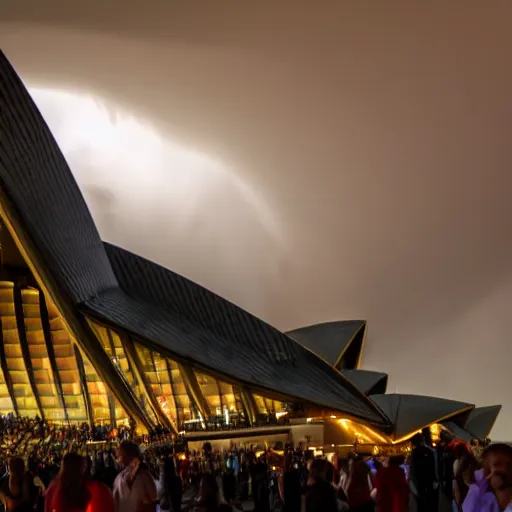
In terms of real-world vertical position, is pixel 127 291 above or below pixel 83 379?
above

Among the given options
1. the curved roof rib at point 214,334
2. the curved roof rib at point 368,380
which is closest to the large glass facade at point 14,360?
the curved roof rib at point 214,334

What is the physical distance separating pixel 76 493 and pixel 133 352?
669 inches

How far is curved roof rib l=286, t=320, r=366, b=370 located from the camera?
31.8 meters

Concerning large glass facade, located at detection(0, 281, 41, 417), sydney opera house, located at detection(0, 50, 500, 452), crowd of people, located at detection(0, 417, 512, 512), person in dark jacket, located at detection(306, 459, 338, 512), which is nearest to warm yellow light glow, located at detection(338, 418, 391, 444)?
sydney opera house, located at detection(0, 50, 500, 452)

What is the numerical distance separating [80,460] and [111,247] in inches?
847

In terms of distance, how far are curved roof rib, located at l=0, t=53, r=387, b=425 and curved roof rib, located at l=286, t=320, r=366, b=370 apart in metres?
7.64

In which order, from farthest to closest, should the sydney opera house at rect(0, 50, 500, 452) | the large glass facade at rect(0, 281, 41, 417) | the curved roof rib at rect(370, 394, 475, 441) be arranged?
the curved roof rib at rect(370, 394, 475, 441) → the large glass facade at rect(0, 281, 41, 417) → the sydney opera house at rect(0, 50, 500, 452)

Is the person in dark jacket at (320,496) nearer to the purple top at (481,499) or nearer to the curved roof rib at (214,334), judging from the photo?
the purple top at (481,499)

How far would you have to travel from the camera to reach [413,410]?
80.8ft

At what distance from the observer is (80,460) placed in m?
4.32

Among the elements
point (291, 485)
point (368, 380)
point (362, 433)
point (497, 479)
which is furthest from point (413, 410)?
point (497, 479)

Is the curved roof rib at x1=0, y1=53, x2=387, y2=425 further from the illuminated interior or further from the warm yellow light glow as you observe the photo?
the illuminated interior

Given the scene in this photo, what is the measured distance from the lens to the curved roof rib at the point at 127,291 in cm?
1673

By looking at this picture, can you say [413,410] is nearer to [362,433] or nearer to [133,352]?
[362,433]
